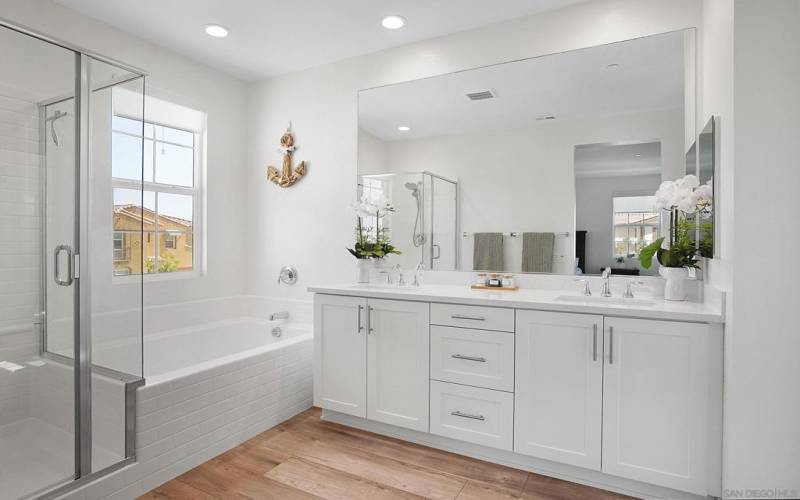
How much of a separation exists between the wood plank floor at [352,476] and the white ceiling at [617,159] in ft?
5.51

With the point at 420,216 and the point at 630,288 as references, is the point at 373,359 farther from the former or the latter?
the point at 630,288

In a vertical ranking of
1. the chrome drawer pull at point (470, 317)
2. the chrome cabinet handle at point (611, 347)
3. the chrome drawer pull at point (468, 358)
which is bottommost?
the chrome drawer pull at point (468, 358)

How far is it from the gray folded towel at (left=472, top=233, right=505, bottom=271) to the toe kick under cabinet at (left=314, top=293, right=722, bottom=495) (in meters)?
0.60

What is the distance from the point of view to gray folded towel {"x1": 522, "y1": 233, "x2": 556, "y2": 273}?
8.91 ft

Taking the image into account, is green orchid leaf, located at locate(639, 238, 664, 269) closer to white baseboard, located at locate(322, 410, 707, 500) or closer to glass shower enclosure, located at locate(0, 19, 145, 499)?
white baseboard, located at locate(322, 410, 707, 500)

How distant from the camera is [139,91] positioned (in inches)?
84.7

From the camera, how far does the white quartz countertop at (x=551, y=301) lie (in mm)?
1912

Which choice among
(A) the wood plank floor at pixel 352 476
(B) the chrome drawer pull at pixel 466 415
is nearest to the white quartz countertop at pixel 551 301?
(B) the chrome drawer pull at pixel 466 415

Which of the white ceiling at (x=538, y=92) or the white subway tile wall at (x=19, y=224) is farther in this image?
the white ceiling at (x=538, y=92)

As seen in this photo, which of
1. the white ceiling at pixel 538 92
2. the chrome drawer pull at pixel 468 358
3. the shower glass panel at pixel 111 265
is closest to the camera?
the shower glass panel at pixel 111 265

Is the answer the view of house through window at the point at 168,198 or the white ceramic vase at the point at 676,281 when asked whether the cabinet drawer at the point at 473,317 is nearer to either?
the white ceramic vase at the point at 676,281

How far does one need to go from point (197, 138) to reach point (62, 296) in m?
2.07

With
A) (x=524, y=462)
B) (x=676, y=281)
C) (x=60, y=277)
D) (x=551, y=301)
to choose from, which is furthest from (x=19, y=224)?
(x=676, y=281)

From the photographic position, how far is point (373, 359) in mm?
2656
